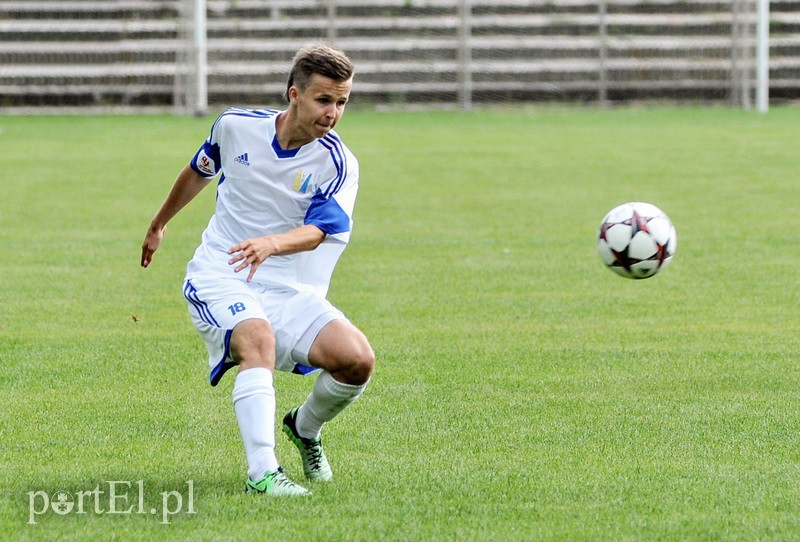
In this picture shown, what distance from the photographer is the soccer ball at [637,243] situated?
6617mm

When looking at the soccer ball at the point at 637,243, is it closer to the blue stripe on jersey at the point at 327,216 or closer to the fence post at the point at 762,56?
the blue stripe on jersey at the point at 327,216

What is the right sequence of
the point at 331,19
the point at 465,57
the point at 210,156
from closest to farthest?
the point at 210,156
the point at 465,57
the point at 331,19

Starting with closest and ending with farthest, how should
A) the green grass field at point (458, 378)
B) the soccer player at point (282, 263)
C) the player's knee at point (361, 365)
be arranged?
the green grass field at point (458, 378) < the soccer player at point (282, 263) < the player's knee at point (361, 365)

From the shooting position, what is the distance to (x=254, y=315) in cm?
452

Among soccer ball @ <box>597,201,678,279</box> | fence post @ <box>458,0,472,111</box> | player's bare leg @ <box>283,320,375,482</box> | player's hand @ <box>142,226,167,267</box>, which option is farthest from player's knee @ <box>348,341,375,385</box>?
fence post @ <box>458,0,472,111</box>

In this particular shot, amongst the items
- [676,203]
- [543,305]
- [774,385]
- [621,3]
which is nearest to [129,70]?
[621,3]

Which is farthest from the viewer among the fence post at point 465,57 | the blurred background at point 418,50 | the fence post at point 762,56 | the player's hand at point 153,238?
the fence post at point 465,57

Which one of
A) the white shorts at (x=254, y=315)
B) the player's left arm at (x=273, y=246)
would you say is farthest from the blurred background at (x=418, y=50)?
the player's left arm at (x=273, y=246)

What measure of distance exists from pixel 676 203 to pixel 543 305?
5.46m

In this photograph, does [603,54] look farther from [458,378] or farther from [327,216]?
[327,216]

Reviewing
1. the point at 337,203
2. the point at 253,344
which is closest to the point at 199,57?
the point at 337,203

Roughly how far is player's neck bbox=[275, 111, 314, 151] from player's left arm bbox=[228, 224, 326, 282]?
33cm

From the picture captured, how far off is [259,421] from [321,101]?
44.8 inches

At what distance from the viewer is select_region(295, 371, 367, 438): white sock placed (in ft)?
15.0
